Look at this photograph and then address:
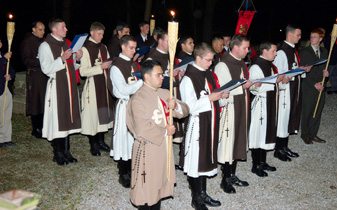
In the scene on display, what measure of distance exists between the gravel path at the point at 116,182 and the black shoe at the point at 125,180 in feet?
0.31

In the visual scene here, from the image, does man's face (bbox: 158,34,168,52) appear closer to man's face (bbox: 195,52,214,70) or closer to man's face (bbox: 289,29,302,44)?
man's face (bbox: 195,52,214,70)

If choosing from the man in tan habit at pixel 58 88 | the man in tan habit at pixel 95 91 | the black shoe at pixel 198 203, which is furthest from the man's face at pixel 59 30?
the black shoe at pixel 198 203

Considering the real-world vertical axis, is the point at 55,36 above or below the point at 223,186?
above

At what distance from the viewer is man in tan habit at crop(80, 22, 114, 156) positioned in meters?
7.59

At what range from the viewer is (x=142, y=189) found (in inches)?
198

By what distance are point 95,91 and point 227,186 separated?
9.79ft

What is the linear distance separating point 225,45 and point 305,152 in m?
3.25

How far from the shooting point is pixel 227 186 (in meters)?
6.64

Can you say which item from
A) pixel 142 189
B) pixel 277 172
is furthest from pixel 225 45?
pixel 142 189

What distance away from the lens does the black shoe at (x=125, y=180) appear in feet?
21.9

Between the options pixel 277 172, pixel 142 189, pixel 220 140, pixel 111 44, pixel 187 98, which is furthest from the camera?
pixel 111 44

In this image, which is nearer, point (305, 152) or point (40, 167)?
point (40, 167)

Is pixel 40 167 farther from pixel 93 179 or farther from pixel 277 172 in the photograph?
pixel 277 172

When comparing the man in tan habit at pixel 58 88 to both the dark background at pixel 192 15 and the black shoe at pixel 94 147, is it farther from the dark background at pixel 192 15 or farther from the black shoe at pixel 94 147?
the dark background at pixel 192 15
